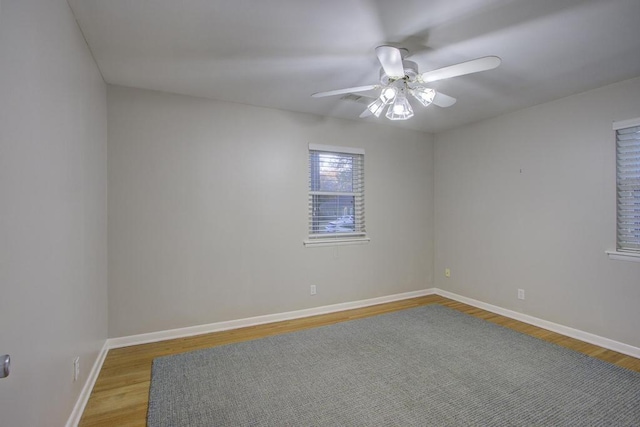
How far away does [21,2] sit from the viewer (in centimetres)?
127

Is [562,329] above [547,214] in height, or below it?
below

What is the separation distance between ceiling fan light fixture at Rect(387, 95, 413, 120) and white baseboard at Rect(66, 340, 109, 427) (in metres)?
3.03

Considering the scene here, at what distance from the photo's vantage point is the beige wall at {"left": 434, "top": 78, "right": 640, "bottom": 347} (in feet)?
9.69

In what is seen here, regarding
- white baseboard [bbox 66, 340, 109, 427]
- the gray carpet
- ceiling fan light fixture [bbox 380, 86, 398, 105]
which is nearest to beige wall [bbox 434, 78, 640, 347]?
the gray carpet

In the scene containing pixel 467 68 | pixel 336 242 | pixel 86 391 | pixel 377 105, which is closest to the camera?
pixel 467 68

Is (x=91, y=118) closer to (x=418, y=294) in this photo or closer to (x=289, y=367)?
(x=289, y=367)

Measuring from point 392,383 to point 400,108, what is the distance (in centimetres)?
215

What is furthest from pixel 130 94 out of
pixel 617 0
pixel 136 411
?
pixel 617 0

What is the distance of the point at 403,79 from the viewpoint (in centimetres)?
232

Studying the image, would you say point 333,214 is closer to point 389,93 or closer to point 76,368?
point 389,93

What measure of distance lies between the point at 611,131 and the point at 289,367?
3.71m

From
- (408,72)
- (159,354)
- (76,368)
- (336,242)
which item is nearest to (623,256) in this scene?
(408,72)

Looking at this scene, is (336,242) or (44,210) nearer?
(44,210)

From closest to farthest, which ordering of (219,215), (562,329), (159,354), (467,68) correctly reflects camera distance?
1. (467,68)
2. (159,354)
3. (562,329)
4. (219,215)
